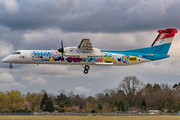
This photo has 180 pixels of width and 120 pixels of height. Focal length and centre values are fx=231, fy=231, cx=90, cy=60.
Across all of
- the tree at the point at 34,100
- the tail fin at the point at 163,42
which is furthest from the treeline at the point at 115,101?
the tail fin at the point at 163,42

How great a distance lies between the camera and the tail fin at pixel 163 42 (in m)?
35.0

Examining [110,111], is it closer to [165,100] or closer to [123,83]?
[123,83]

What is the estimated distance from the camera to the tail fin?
1377 inches

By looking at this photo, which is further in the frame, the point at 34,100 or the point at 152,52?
the point at 34,100

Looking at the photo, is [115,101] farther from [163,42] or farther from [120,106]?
[163,42]

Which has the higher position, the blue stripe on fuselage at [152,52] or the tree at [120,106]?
the blue stripe on fuselage at [152,52]

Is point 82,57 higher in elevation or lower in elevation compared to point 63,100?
higher

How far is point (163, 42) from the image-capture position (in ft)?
116

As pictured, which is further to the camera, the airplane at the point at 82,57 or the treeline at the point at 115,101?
the treeline at the point at 115,101

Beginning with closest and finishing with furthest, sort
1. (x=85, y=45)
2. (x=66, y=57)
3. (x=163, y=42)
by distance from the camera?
1. (x=85, y=45)
2. (x=66, y=57)
3. (x=163, y=42)

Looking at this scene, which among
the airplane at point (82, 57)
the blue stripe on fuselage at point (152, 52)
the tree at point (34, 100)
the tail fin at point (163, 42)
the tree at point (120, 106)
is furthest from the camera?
the tree at point (34, 100)

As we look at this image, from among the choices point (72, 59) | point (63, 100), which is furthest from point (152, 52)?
point (63, 100)

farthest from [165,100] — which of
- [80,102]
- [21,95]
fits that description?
[21,95]

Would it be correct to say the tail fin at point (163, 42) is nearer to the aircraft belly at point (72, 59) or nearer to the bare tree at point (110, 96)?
the aircraft belly at point (72, 59)
